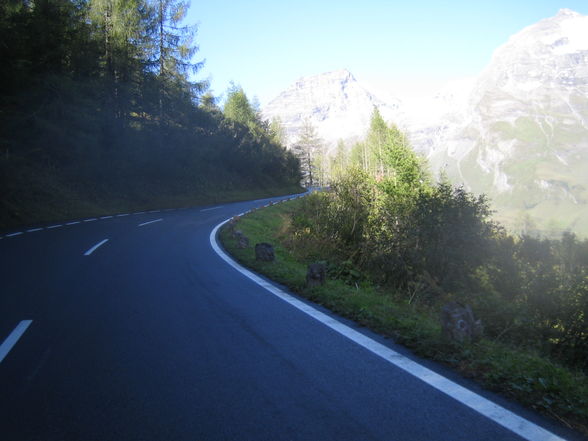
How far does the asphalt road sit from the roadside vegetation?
45 centimetres

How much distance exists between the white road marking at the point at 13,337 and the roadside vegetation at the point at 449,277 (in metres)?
3.86

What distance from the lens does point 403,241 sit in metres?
13.6

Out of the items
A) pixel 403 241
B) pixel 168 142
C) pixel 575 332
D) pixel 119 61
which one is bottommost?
pixel 575 332

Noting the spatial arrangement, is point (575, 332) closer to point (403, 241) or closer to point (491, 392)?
point (403, 241)

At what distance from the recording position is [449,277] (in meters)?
13.4

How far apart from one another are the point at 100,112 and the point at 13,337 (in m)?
24.6

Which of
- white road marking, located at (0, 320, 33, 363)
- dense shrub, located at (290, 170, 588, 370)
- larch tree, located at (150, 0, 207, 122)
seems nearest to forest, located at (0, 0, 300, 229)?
larch tree, located at (150, 0, 207, 122)

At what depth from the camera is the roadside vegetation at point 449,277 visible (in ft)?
13.3

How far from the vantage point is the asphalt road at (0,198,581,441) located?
9.73 ft

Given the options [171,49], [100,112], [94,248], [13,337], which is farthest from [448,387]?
[171,49]

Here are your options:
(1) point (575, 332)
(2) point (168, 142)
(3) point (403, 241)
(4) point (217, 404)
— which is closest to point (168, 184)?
(2) point (168, 142)

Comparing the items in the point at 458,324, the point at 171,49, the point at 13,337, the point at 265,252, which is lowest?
the point at 265,252

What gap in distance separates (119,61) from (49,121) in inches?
328

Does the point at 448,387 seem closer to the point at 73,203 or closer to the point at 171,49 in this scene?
the point at 73,203
